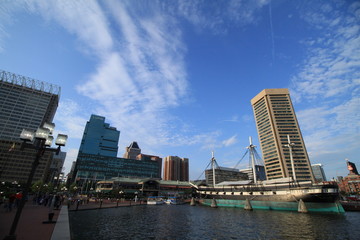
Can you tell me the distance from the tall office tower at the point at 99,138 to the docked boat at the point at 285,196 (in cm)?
13470

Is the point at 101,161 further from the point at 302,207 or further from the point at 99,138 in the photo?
the point at 302,207

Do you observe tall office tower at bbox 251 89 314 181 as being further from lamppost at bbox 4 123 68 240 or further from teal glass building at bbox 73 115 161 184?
lamppost at bbox 4 123 68 240

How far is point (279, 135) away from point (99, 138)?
163163mm

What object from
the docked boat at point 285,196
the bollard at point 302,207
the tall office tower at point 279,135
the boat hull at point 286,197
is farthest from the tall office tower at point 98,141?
the bollard at point 302,207

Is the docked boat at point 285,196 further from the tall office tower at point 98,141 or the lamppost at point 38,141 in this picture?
the tall office tower at point 98,141

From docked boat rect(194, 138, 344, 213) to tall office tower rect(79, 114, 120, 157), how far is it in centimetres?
13470

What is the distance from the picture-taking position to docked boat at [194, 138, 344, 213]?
41.3 m

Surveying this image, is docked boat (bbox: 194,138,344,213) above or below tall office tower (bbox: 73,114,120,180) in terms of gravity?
below

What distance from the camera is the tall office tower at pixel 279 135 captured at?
396 ft

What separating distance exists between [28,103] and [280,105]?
207 m

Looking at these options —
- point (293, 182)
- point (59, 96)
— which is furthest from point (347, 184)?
point (59, 96)

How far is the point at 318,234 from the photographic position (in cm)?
2006

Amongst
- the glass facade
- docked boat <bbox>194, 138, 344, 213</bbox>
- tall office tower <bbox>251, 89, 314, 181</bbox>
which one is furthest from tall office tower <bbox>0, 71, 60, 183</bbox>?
tall office tower <bbox>251, 89, 314, 181</bbox>

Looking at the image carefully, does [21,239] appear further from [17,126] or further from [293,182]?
[17,126]
